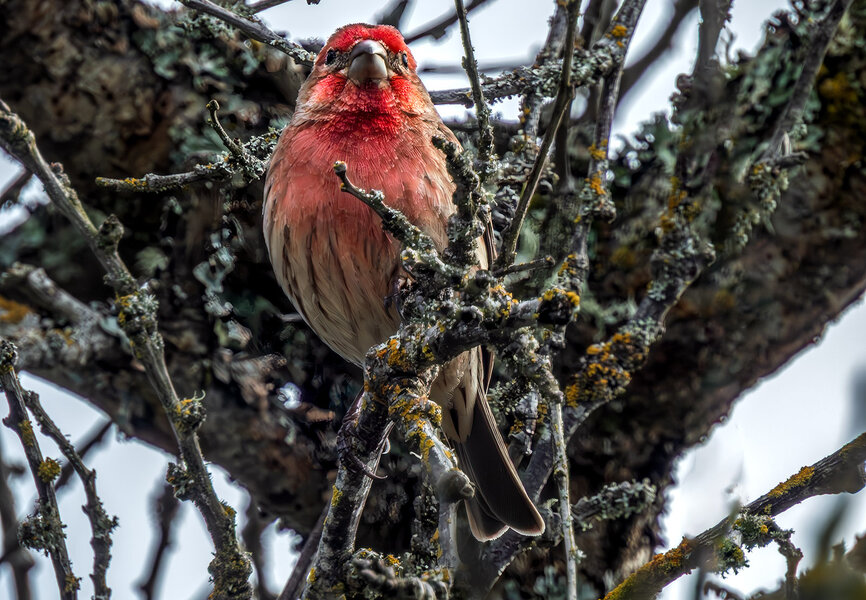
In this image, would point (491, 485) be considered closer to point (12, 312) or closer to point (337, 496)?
point (337, 496)

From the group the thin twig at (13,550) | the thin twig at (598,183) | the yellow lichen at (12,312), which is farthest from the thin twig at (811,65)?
the thin twig at (13,550)

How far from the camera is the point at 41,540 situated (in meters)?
2.77

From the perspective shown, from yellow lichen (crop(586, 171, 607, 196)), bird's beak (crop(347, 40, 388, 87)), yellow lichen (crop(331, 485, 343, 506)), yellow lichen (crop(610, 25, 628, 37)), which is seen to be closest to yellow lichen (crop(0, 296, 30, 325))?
bird's beak (crop(347, 40, 388, 87))

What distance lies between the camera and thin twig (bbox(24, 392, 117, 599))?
9.43 feet

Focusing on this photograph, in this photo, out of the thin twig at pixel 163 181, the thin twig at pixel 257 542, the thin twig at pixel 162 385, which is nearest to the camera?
the thin twig at pixel 162 385

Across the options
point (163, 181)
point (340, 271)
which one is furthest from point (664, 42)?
point (163, 181)

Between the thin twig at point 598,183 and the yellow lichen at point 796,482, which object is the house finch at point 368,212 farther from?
the yellow lichen at point 796,482

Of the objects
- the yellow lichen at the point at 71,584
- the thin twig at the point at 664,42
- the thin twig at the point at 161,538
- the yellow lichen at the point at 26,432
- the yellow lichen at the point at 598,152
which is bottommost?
the yellow lichen at the point at 71,584

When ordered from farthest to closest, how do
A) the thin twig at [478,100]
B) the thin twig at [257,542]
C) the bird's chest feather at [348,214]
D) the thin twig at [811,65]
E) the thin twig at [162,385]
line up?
the thin twig at [257,542]
the thin twig at [811,65]
the bird's chest feather at [348,214]
the thin twig at [162,385]
the thin twig at [478,100]

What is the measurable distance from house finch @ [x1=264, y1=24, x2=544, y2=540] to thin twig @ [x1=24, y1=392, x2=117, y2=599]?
43.2 inches

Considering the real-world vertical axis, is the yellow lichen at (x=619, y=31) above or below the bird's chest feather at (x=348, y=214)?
above

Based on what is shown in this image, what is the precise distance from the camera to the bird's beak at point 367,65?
11.9ft

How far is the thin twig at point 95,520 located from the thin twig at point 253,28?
145cm

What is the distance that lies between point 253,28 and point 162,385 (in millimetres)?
1355
